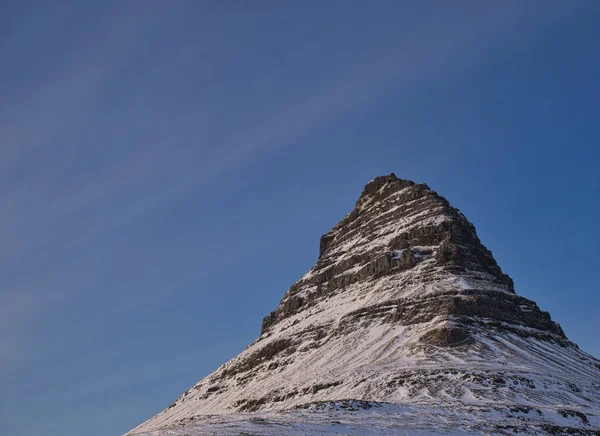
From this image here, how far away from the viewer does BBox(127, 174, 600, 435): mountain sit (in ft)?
183

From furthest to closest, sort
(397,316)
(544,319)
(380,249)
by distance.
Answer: (380,249)
(544,319)
(397,316)

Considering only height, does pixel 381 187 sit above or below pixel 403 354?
above

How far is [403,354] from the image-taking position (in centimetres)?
8906

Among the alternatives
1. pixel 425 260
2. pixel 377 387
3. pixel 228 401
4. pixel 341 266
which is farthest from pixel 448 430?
pixel 341 266

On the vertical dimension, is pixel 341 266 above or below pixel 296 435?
above

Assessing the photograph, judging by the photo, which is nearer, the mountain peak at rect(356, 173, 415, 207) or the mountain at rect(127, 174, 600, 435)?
the mountain at rect(127, 174, 600, 435)

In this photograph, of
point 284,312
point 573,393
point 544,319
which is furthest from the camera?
point 284,312

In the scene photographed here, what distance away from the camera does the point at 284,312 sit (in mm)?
145875

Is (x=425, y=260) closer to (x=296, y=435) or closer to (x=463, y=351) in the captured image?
(x=463, y=351)

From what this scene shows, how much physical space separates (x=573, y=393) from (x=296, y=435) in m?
46.5

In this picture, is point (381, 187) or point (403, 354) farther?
point (381, 187)

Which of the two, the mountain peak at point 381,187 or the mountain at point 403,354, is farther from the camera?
the mountain peak at point 381,187

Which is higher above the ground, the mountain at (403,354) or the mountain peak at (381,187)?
the mountain peak at (381,187)

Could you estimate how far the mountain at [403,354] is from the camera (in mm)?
55812
